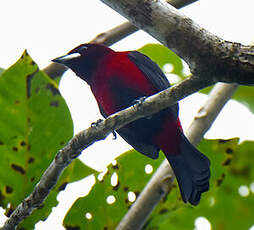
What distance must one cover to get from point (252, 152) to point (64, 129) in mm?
1065

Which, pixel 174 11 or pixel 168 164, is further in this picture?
pixel 168 164

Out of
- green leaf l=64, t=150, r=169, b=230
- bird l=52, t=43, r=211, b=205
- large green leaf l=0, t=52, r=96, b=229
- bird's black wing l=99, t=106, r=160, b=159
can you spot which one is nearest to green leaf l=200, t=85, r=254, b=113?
bird l=52, t=43, r=211, b=205

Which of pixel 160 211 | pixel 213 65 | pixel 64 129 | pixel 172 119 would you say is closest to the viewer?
pixel 213 65

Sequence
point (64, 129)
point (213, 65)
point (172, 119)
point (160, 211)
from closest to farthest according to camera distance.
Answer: point (213, 65) < point (64, 129) < point (160, 211) < point (172, 119)

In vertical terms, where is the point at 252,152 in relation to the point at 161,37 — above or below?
below

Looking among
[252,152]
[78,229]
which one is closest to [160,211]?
[78,229]

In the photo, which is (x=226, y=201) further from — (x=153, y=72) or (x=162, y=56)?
(x=162, y=56)

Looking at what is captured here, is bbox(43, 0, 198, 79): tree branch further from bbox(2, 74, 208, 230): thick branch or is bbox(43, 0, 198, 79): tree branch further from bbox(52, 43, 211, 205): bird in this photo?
bbox(2, 74, 208, 230): thick branch

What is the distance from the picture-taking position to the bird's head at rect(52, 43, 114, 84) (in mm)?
3201

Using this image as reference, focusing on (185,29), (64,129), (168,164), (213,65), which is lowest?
(168,164)

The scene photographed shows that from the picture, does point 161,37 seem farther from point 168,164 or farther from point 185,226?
point 185,226

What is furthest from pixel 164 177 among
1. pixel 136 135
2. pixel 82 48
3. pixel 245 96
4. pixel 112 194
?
pixel 82 48

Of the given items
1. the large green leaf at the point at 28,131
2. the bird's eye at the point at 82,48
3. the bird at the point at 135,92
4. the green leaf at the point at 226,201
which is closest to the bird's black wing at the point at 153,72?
the bird at the point at 135,92

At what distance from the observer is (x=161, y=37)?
164cm
